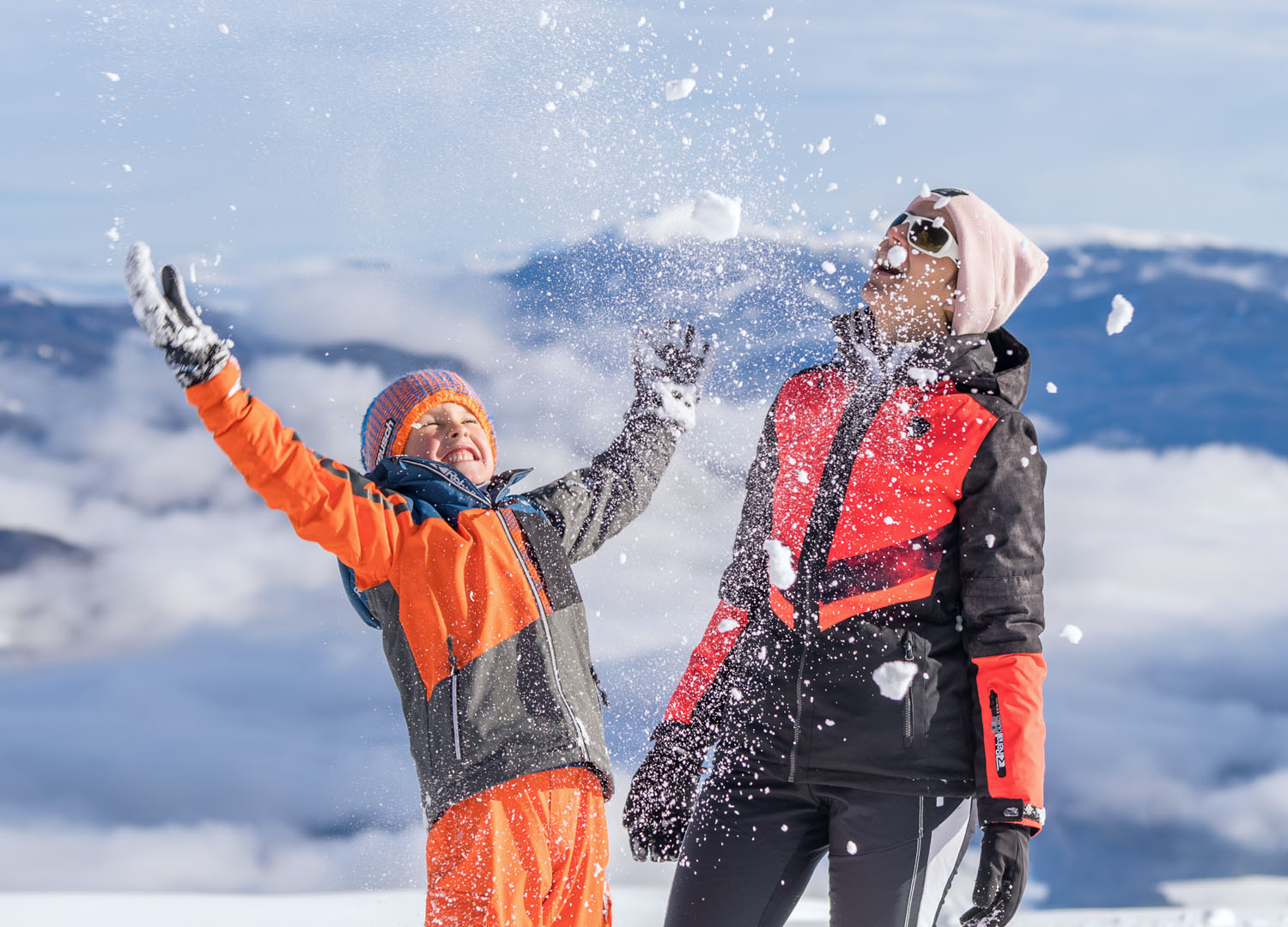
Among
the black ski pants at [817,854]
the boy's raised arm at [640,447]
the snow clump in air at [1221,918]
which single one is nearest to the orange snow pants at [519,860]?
the black ski pants at [817,854]

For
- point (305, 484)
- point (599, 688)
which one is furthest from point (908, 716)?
point (305, 484)

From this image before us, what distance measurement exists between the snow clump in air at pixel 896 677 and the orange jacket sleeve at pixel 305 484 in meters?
1.25

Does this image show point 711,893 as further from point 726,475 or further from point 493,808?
point 726,475

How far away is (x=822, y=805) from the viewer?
2484mm

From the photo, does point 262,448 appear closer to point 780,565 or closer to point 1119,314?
point 780,565

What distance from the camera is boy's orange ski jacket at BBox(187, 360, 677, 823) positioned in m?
2.55

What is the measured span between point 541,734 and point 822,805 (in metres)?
0.72

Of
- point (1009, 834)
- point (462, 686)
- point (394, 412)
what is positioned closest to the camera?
point (1009, 834)

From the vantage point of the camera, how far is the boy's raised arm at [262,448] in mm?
2262

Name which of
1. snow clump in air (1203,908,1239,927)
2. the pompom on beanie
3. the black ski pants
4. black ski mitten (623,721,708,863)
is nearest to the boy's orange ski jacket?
black ski mitten (623,721,708,863)

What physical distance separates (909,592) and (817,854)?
68 centimetres

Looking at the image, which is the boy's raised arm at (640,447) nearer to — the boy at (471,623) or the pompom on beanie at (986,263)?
the boy at (471,623)

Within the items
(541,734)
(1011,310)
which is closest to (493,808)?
(541,734)

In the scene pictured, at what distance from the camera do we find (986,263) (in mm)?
2576
